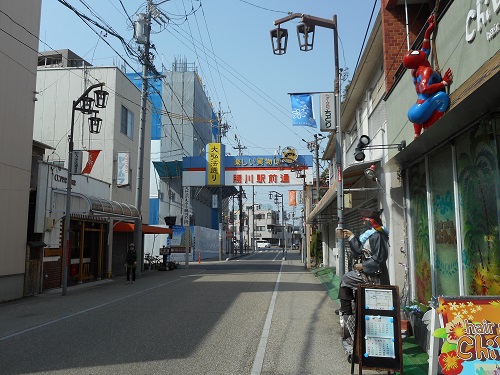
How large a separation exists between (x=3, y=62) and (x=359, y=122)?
11.6m

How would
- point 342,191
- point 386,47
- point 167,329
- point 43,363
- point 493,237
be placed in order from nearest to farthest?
1. point 493,237
2. point 43,363
3. point 167,329
4. point 386,47
5. point 342,191

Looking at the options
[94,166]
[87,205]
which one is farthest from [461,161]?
[94,166]

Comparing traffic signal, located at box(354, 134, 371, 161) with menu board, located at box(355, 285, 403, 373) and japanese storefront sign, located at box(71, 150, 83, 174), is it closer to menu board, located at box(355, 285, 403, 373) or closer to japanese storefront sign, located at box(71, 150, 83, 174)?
menu board, located at box(355, 285, 403, 373)

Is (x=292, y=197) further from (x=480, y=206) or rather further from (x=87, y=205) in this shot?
(x=480, y=206)

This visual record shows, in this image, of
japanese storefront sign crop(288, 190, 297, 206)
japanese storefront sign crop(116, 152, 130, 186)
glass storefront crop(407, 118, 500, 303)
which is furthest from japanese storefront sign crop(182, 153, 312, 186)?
glass storefront crop(407, 118, 500, 303)

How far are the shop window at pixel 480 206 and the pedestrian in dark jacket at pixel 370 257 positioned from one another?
1195 millimetres

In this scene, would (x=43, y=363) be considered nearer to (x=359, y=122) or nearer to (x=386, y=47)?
(x=386, y=47)

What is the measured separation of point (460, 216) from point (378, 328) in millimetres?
2424

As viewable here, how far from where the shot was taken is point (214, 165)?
32.9 m

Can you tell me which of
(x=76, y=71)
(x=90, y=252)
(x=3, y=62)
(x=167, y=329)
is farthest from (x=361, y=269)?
(x=76, y=71)

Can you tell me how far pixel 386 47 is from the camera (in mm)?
10234

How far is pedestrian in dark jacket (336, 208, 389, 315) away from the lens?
6.52 meters

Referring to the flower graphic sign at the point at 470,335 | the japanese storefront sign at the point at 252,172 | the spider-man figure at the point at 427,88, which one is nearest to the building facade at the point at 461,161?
the spider-man figure at the point at 427,88

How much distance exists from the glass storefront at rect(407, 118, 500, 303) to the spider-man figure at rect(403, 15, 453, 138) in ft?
1.76
